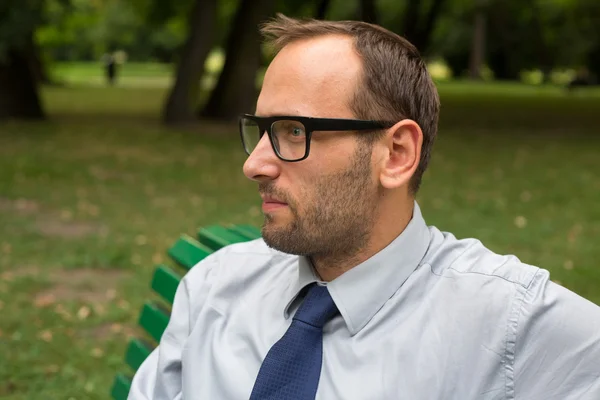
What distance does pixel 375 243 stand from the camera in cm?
211

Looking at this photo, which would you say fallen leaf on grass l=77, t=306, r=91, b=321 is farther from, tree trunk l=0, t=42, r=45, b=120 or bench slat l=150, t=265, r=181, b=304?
tree trunk l=0, t=42, r=45, b=120

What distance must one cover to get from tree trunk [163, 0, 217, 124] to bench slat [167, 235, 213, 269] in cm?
1584

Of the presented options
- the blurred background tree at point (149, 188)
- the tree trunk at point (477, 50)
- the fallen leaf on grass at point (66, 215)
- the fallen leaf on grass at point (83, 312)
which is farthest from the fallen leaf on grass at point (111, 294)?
the tree trunk at point (477, 50)

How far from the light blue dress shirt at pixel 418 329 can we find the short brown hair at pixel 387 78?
23 centimetres

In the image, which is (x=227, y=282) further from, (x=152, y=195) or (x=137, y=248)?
(x=152, y=195)

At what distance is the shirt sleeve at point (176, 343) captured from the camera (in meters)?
2.40

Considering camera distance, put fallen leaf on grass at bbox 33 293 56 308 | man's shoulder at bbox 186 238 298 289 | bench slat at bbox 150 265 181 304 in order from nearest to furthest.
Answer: man's shoulder at bbox 186 238 298 289 < bench slat at bbox 150 265 181 304 < fallen leaf on grass at bbox 33 293 56 308

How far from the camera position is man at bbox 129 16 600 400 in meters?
1.85

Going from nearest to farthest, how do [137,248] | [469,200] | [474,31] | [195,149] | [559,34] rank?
[137,248] < [469,200] < [195,149] < [559,34] < [474,31]

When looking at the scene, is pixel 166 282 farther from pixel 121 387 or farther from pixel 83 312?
pixel 83 312

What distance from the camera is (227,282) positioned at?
2.38m

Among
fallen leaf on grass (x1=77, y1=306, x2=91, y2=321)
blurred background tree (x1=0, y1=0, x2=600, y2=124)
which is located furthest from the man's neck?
fallen leaf on grass (x1=77, y1=306, x2=91, y2=321)

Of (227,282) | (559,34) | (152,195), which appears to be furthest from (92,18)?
(227,282)

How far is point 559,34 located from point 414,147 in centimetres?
4976
